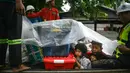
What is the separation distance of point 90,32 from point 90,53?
0.28 meters

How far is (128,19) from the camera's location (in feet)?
11.3

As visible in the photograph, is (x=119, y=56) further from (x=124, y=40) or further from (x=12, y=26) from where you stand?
(x=12, y=26)

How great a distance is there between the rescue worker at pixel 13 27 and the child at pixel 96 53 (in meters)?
0.91

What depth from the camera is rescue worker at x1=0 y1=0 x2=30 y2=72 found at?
3156mm

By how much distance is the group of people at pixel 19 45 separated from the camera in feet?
10.4

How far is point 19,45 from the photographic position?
3189mm

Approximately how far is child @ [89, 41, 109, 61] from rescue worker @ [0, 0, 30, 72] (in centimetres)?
91

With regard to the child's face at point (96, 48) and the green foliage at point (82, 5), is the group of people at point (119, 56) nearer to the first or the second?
the child's face at point (96, 48)

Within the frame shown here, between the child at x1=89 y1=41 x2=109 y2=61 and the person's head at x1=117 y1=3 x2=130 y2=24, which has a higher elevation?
the person's head at x1=117 y1=3 x2=130 y2=24

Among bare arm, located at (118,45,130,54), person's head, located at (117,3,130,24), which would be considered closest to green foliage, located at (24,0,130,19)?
person's head, located at (117,3,130,24)

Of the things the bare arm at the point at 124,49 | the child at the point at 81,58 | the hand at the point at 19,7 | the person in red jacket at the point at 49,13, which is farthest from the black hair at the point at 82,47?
the person in red jacket at the point at 49,13

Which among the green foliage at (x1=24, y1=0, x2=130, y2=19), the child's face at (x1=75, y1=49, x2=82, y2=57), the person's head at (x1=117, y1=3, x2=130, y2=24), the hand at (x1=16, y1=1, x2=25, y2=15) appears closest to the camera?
the hand at (x1=16, y1=1, x2=25, y2=15)

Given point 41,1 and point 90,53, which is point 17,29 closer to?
point 90,53

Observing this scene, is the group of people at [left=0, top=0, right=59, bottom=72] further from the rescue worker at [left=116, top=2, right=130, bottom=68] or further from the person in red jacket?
the person in red jacket
